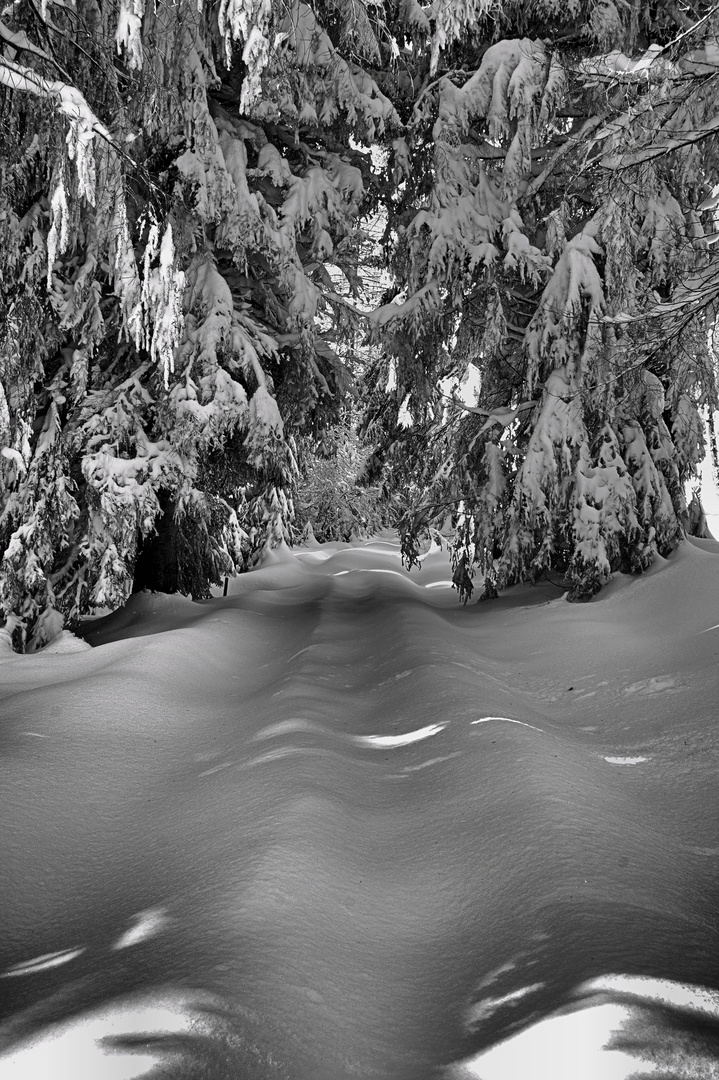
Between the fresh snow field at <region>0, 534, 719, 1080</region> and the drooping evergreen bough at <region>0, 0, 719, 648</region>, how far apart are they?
2568 mm

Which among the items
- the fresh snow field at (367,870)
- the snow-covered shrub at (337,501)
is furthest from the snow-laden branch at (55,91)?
the snow-covered shrub at (337,501)

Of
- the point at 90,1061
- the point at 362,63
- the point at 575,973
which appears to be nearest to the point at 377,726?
the point at 575,973

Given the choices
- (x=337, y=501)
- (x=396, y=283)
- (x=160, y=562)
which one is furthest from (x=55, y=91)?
(x=337, y=501)

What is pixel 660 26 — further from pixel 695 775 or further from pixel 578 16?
pixel 695 775

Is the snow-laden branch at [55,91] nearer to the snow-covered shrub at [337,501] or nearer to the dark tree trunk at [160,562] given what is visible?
the dark tree trunk at [160,562]

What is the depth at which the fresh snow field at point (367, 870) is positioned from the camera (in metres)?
1.75

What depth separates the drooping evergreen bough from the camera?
23.6 ft

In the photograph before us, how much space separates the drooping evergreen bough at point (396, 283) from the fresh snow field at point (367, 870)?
2568 millimetres

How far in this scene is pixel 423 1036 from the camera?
188 centimetres

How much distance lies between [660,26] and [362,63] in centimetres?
327

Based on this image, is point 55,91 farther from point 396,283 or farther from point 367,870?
point 396,283

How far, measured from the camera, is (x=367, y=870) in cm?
274

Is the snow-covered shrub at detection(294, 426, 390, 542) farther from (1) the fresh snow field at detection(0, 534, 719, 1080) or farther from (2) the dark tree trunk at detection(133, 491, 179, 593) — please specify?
(1) the fresh snow field at detection(0, 534, 719, 1080)

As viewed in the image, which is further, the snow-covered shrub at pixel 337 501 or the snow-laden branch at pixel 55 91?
the snow-covered shrub at pixel 337 501
